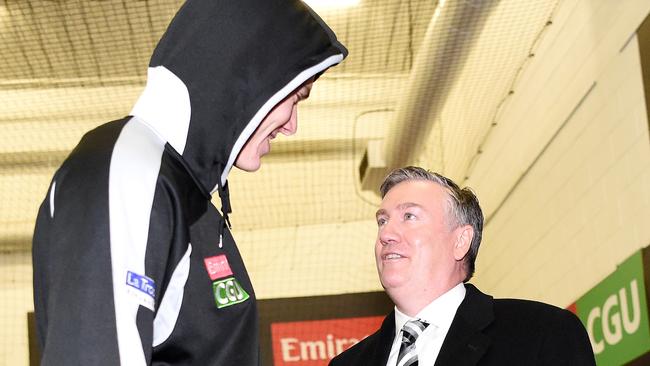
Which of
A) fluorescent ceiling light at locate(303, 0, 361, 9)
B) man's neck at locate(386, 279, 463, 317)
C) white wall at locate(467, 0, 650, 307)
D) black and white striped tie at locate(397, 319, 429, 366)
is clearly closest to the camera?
black and white striped tie at locate(397, 319, 429, 366)

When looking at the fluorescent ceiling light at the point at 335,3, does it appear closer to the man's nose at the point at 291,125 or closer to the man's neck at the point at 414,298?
the man's neck at the point at 414,298

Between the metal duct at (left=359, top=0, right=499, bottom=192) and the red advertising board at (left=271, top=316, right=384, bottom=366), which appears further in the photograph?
the red advertising board at (left=271, top=316, right=384, bottom=366)

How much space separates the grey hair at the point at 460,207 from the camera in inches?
122

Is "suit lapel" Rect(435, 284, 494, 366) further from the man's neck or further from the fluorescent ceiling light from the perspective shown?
the fluorescent ceiling light

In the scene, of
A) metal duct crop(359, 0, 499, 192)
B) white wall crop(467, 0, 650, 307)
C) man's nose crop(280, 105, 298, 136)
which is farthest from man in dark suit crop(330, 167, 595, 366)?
metal duct crop(359, 0, 499, 192)

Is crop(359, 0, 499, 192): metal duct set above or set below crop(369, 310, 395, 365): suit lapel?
below

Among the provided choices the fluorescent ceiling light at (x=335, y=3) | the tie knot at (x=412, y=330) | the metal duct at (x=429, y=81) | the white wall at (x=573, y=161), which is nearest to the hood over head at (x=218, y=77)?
the tie knot at (x=412, y=330)

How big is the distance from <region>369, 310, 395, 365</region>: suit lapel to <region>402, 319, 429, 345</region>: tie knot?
63 millimetres

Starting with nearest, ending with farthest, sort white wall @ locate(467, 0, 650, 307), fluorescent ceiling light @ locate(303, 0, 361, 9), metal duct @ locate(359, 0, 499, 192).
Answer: white wall @ locate(467, 0, 650, 307) → metal duct @ locate(359, 0, 499, 192) → fluorescent ceiling light @ locate(303, 0, 361, 9)

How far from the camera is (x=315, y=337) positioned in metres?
6.77

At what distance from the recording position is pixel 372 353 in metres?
2.87

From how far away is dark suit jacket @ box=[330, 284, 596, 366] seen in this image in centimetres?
253

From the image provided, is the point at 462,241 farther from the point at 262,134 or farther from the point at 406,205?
the point at 262,134

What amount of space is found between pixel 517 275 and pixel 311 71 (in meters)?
5.51
